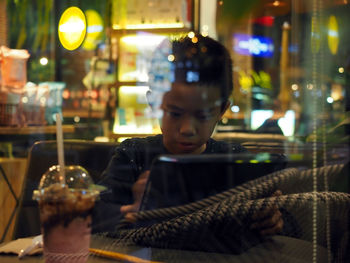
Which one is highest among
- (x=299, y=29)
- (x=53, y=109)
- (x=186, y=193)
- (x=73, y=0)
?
(x=73, y=0)

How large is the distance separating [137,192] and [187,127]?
0.56ft

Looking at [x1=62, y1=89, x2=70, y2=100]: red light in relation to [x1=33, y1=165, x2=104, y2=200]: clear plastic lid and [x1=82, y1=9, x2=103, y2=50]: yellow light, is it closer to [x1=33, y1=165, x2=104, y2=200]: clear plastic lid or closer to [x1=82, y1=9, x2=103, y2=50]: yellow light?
[x1=82, y1=9, x2=103, y2=50]: yellow light

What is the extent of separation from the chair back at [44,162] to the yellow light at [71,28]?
0.25 m

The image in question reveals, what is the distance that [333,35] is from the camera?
47.9 inches

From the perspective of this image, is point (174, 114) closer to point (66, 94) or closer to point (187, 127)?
point (187, 127)

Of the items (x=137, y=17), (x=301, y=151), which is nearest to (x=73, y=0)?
(x=137, y=17)

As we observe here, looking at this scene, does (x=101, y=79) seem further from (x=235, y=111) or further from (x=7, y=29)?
(x=235, y=111)

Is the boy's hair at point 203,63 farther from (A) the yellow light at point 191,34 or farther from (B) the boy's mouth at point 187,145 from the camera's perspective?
(B) the boy's mouth at point 187,145

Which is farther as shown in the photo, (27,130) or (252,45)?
(27,130)

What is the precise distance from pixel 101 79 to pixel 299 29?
4.01ft

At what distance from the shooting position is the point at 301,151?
3.75 feet

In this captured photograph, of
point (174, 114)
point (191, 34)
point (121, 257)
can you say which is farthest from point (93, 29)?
point (121, 257)

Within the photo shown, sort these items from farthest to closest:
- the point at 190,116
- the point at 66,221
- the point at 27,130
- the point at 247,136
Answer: the point at 27,130 < the point at 247,136 < the point at 190,116 < the point at 66,221

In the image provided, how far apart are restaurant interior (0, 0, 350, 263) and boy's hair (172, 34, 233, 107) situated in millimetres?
18
